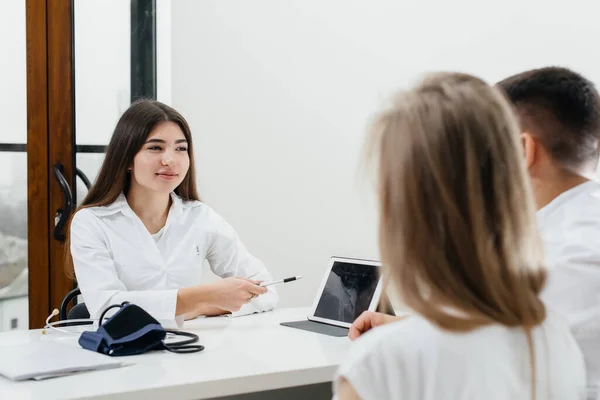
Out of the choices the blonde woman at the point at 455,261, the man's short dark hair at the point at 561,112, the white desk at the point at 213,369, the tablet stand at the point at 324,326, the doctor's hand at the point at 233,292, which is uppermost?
the man's short dark hair at the point at 561,112

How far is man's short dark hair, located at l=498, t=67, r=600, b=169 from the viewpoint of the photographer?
1.48 metres

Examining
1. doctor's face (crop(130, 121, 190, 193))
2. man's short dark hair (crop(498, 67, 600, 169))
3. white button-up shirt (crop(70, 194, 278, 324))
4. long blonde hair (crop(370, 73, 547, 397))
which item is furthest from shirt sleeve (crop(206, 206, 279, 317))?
long blonde hair (crop(370, 73, 547, 397))

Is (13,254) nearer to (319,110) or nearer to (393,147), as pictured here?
(319,110)

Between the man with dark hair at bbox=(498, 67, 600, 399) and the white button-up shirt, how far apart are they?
109cm

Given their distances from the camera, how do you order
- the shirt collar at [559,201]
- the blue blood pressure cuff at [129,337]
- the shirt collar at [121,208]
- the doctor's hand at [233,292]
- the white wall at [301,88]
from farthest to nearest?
the white wall at [301,88]
the shirt collar at [121,208]
the doctor's hand at [233,292]
the blue blood pressure cuff at [129,337]
the shirt collar at [559,201]

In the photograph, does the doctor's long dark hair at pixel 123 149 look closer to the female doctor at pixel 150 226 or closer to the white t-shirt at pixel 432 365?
the female doctor at pixel 150 226

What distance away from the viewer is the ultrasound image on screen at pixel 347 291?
206 centimetres

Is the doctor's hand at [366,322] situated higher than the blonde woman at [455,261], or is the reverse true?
the blonde woman at [455,261]

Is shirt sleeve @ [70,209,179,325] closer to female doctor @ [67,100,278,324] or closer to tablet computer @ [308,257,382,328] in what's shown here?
female doctor @ [67,100,278,324]

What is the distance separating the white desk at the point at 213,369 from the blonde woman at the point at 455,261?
0.69 meters

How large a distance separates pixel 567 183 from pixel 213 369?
82 cm

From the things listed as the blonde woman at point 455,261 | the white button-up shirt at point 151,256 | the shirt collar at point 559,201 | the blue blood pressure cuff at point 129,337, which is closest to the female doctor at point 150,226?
the white button-up shirt at point 151,256

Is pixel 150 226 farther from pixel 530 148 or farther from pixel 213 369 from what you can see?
pixel 530 148

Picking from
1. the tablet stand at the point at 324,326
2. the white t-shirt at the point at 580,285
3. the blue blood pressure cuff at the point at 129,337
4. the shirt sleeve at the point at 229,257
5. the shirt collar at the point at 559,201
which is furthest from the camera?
the shirt sleeve at the point at 229,257
